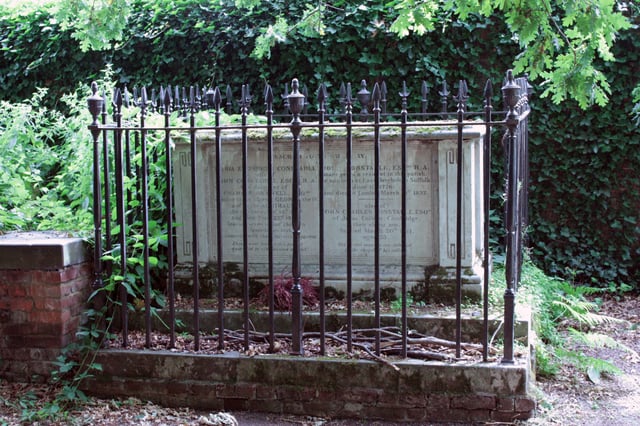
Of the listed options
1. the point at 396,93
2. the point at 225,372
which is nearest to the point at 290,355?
the point at 225,372

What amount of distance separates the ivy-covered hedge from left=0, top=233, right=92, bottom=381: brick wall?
373 cm

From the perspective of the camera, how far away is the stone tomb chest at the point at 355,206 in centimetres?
458

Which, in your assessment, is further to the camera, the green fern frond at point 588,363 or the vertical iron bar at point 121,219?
the green fern frond at point 588,363

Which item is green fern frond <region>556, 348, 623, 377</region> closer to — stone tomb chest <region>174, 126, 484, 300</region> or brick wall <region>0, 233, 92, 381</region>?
stone tomb chest <region>174, 126, 484, 300</region>

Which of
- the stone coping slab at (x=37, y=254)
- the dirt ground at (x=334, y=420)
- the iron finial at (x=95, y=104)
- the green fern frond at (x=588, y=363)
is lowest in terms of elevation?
the dirt ground at (x=334, y=420)

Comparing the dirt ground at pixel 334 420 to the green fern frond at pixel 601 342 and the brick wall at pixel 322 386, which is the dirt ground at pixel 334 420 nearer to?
the brick wall at pixel 322 386

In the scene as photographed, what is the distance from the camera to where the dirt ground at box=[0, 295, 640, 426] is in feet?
Result: 12.0

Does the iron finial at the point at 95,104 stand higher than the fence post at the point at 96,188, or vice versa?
the iron finial at the point at 95,104

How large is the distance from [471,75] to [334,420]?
483cm

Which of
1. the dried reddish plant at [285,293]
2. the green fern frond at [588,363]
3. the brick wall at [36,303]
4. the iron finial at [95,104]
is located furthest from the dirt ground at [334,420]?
the iron finial at [95,104]

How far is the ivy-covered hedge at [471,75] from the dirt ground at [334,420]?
297 centimetres

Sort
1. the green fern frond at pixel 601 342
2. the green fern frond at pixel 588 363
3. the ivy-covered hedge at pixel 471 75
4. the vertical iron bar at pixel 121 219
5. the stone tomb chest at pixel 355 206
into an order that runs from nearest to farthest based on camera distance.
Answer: the vertical iron bar at pixel 121 219
the green fern frond at pixel 588 363
the stone tomb chest at pixel 355 206
the green fern frond at pixel 601 342
the ivy-covered hedge at pixel 471 75

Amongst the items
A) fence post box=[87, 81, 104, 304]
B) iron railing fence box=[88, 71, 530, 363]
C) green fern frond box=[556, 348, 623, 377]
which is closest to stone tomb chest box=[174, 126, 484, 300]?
iron railing fence box=[88, 71, 530, 363]

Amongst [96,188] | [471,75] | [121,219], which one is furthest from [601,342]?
[96,188]
